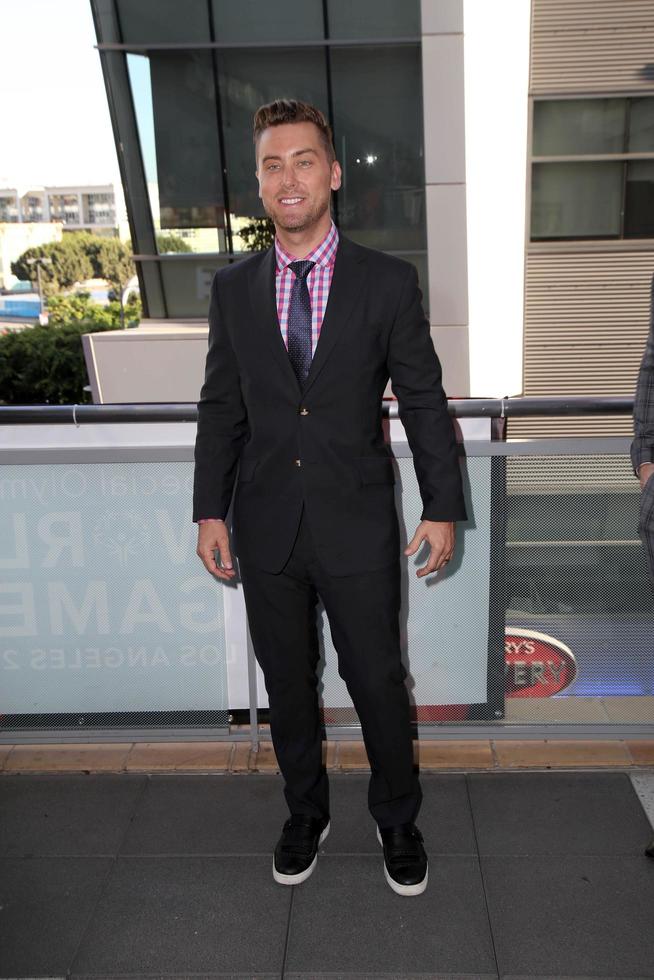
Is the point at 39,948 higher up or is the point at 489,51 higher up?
the point at 489,51

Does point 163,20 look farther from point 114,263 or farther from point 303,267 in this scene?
point 114,263

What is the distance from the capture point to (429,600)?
3568mm

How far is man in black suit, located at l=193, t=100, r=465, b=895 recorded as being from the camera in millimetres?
2574

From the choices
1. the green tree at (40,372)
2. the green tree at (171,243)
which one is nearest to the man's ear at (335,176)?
the green tree at (171,243)

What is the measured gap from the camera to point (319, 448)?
2.60m

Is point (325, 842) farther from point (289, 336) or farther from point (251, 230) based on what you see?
point (251, 230)

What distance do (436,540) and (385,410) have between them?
72cm

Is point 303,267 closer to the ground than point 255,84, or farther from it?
closer to the ground

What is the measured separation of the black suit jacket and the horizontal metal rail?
607 millimetres

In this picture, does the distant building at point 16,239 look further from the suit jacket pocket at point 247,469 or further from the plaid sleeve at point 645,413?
the plaid sleeve at point 645,413

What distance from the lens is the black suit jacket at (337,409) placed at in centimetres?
258

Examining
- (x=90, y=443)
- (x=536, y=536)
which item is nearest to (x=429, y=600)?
(x=536, y=536)

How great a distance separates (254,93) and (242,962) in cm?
1893

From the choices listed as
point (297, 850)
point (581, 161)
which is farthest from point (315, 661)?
point (581, 161)
